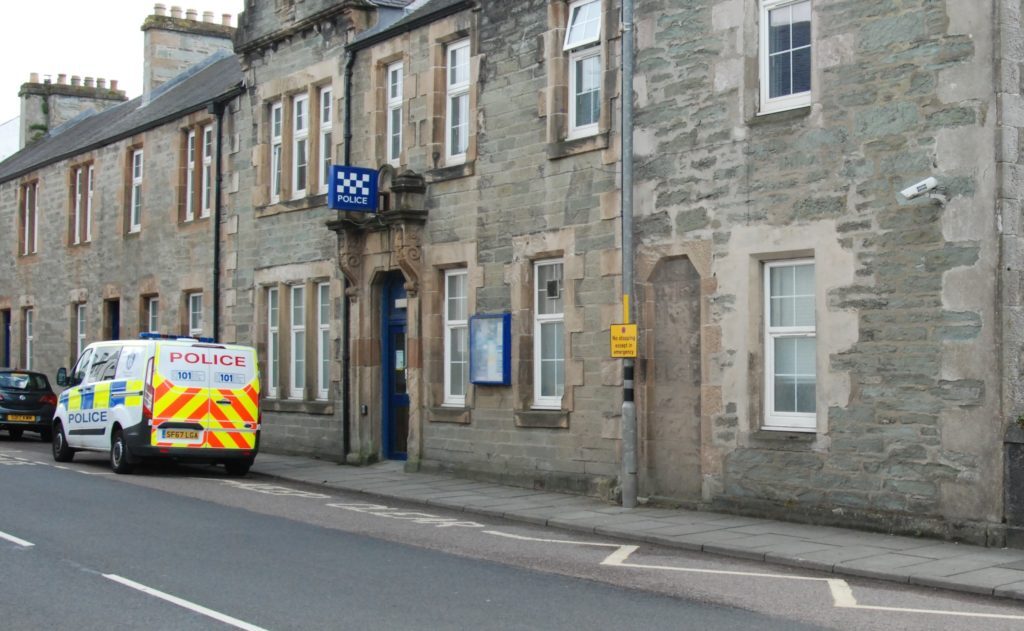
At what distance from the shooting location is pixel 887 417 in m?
12.6

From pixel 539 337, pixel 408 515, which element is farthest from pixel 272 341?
pixel 408 515

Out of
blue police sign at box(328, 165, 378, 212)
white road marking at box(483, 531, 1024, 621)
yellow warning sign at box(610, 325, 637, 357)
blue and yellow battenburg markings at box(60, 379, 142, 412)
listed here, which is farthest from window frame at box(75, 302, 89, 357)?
white road marking at box(483, 531, 1024, 621)

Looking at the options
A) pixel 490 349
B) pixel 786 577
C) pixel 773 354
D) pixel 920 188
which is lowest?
pixel 786 577

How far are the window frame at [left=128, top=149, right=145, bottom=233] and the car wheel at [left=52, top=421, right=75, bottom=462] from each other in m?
9.46

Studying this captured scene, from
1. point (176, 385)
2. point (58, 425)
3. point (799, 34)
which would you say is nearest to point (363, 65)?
point (176, 385)

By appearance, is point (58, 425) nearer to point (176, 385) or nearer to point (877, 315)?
point (176, 385)

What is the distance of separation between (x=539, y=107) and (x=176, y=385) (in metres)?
6.59

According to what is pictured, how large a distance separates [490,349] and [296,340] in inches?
260

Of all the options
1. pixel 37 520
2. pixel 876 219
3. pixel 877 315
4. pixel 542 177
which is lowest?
pixel 37 520

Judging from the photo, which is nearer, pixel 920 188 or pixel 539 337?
pixel 920 188

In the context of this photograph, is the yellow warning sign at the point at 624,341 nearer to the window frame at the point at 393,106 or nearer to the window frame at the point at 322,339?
the window frame at the point at 393,106

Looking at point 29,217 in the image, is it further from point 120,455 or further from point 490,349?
point 490,349

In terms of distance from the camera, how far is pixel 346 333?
70.0 feet

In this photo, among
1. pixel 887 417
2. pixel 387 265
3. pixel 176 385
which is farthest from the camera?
pixel 387 265
